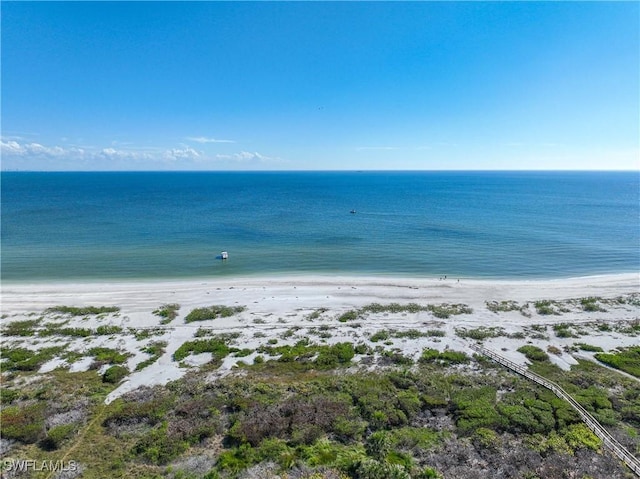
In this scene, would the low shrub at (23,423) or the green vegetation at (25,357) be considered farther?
the green vegetation at (25,357)

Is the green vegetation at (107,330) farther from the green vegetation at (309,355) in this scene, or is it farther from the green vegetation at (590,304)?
the green vegetation at (590,304)

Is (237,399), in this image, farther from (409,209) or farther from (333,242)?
(409,209)

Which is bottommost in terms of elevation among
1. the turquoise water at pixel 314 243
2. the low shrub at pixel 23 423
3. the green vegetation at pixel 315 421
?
the turquoise water at pixel 314 243

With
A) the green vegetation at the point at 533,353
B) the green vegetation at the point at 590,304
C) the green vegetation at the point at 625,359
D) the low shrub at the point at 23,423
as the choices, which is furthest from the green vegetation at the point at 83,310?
the green vegetation at the point at 590,304

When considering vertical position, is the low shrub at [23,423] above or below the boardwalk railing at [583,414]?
above

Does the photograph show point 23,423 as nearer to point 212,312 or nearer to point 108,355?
point 108,355

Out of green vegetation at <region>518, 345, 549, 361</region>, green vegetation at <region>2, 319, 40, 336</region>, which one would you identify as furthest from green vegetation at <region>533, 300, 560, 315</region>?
green vegetation at <region>2, 319, 40, 336</region>

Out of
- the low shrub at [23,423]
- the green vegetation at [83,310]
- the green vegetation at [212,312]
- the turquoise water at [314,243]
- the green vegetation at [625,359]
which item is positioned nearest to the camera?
the low shrub at [23,423]
